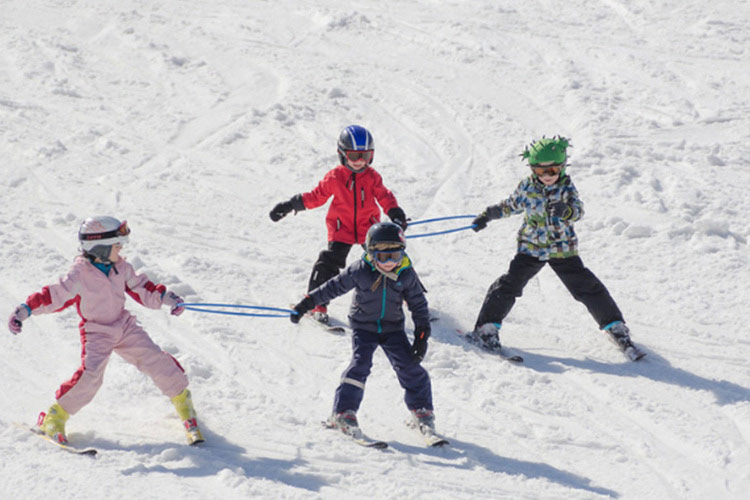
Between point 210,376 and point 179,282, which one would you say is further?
point 179,282

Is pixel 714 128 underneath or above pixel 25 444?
above

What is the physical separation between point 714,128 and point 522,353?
18.3 ft

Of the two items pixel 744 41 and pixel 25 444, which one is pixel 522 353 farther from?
pixel 744 41

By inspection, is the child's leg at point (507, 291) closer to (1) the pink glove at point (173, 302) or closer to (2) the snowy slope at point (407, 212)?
(2) the snowy slope at point (407, 212)

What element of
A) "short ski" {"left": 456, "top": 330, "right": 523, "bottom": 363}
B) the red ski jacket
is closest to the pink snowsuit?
the red ski jacket

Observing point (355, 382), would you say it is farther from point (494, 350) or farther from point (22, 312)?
point (22, 312)

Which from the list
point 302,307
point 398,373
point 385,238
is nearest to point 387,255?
point 385,238

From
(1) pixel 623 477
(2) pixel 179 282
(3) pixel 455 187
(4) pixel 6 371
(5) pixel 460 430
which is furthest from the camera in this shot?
(3) pixel 455 187

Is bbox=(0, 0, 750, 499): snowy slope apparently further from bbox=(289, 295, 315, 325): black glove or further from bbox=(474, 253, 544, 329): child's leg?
bbox=(289, 295, 315, 325): black glove

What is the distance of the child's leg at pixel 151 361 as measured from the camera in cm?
533

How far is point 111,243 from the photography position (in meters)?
5.18

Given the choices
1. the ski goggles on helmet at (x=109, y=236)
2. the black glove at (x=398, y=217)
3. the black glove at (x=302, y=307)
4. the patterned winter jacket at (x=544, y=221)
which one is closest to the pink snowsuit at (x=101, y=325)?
the ski goggles on helmet at (x=109, y=236)

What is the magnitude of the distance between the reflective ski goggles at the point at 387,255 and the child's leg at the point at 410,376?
0.53m

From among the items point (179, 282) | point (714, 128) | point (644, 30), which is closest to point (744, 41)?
point (644, 30)
